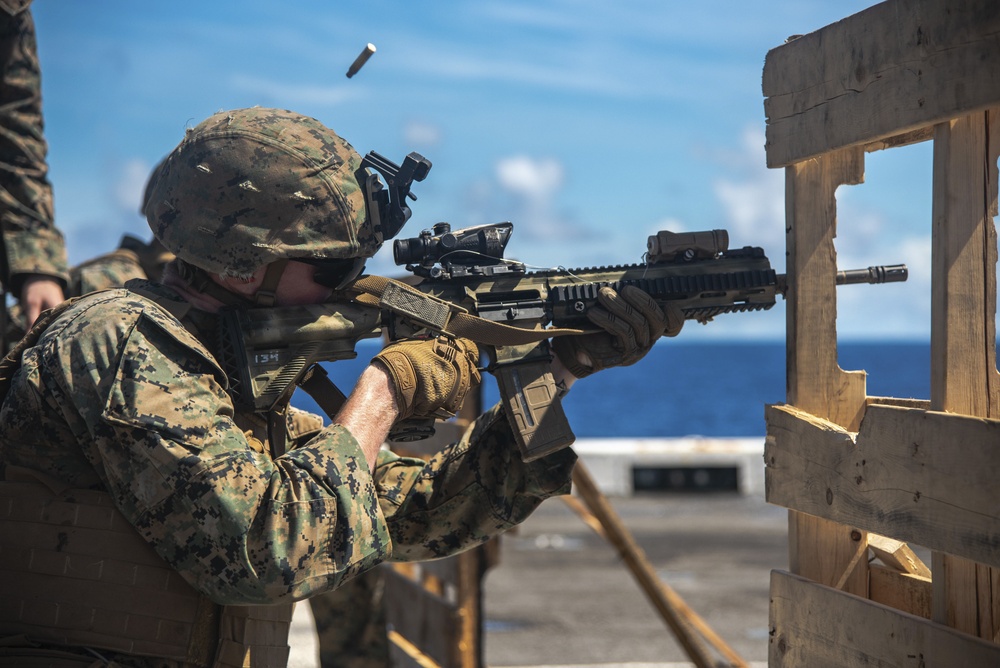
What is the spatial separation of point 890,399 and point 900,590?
566 mm

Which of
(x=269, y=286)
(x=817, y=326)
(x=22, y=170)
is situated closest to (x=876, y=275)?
(x=817, y=326)

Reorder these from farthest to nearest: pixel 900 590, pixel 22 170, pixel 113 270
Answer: pixel 113 270
pixel 22 170
pixel 900 590

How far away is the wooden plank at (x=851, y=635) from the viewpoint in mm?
2412

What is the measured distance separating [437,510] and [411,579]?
9.84ft

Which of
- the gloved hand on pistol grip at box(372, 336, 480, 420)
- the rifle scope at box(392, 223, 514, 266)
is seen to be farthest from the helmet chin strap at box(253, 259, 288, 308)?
the rifle scope at box(392, 223, 514, 266)

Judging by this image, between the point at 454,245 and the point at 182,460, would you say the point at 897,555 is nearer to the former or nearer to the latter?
the point at 454,245

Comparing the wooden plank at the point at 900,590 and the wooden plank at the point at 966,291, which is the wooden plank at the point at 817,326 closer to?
the wooden plank at the point at 900,590

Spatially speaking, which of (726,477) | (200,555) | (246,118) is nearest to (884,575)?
(200,555)

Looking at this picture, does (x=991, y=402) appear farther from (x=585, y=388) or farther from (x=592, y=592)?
(x=585, y=388)

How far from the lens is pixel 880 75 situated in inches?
107

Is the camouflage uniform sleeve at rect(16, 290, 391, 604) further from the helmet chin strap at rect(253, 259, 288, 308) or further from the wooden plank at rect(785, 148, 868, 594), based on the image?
the wooden plank at rect(785, 148, 868, 594)

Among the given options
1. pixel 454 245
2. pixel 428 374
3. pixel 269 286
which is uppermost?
pixel 454 245

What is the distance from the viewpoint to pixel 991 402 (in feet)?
8.07

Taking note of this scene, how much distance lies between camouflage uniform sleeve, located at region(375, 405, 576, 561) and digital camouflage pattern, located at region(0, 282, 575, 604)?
67 centimetres
